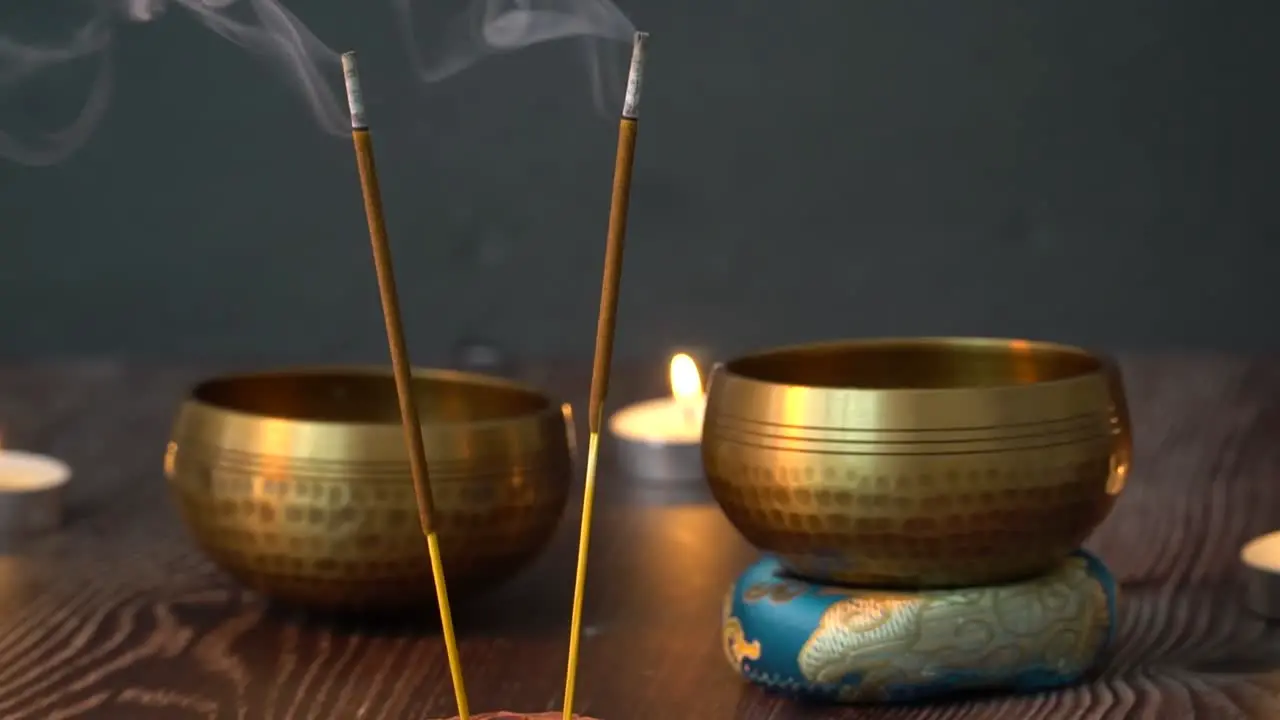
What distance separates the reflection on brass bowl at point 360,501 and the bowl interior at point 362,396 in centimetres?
9

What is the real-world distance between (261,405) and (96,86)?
930mm

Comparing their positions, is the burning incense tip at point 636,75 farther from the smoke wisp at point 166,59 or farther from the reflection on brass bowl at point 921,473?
the smoke wisp at point 166,59

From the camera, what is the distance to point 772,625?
25.5 inches

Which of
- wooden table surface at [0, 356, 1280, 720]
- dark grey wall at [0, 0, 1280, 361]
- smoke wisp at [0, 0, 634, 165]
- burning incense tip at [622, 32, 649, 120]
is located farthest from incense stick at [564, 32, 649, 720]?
dark grey wall at [0, 0, 1280, 361]

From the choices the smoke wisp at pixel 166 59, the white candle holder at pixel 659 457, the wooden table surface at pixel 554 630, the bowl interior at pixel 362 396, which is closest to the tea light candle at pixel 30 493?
the wooden table surface at pixel 554 630

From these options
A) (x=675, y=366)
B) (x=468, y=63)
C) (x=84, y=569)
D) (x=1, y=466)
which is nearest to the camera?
(x=84, y=569)

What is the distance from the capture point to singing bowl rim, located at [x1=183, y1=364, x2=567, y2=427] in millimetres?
724

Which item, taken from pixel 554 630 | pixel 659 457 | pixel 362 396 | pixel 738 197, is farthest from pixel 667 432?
pixel 738 197

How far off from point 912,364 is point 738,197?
1050 mm

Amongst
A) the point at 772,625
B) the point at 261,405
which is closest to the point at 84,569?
the point at 261,405

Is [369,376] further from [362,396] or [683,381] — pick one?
[683,381]

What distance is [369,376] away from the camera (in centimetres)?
90

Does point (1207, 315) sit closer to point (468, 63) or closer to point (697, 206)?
point (697, 206)

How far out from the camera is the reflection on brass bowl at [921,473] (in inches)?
24.7
